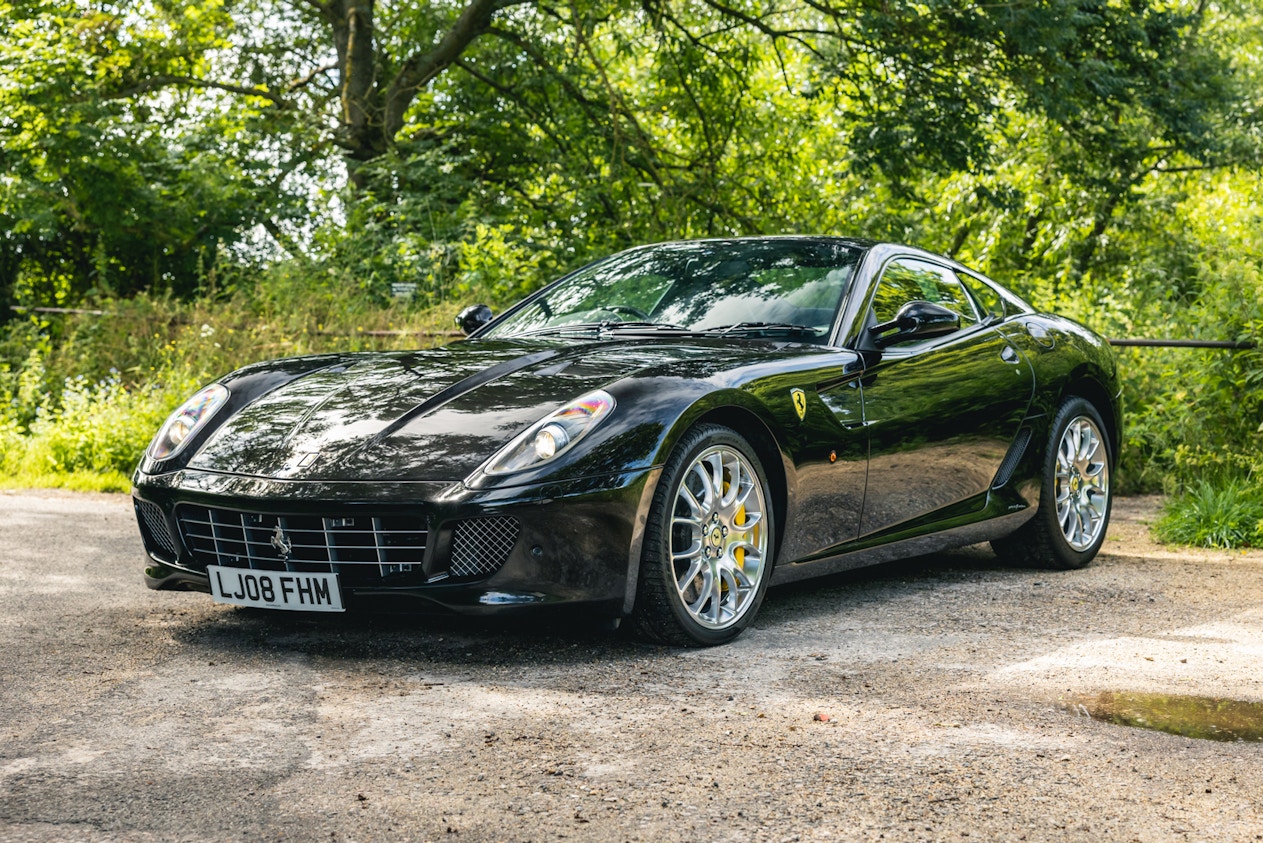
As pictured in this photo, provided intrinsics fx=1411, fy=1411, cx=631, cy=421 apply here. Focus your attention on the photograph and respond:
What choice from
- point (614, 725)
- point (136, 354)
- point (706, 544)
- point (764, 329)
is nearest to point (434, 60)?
point (136, 354)

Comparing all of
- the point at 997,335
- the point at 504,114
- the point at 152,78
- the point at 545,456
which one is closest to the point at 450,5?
the point at 504,114

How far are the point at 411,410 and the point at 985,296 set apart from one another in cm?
310

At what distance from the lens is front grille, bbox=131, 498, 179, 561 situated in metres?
4.66

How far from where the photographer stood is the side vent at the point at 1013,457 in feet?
19.9

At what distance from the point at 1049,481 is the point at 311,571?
357cm

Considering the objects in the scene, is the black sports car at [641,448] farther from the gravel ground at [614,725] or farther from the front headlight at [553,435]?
the gravel ground at [614,725]

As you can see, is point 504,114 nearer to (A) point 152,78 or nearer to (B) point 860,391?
(A) point 152,78

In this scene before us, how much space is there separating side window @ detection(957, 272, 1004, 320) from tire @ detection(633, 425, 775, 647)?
2085mm

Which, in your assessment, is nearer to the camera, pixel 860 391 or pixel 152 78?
pixel 860 391

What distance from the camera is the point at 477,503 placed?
409cm

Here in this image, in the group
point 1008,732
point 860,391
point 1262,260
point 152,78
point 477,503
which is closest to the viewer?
point 1008,732

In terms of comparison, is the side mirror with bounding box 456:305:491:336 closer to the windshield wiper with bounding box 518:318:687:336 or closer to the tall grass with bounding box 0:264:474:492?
the windshield wiper with bounding box 518:318:687:336

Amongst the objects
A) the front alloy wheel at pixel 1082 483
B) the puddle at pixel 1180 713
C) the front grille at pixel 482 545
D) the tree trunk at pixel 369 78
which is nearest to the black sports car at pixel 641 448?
the front grille at pixel 482 545

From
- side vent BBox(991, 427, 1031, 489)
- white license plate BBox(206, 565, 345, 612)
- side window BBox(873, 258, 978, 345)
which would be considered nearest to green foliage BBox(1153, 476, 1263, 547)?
side vent BBox(991, 427, 1031, 489)
